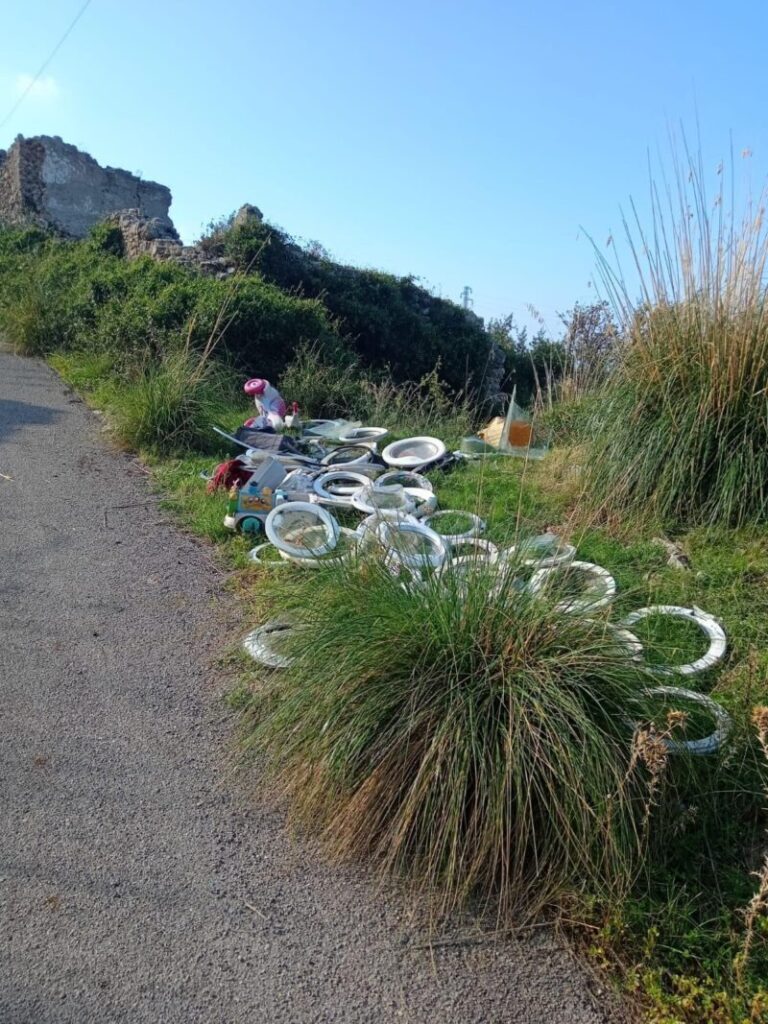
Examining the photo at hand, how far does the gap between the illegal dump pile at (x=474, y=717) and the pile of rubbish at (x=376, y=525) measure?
2 centimetres

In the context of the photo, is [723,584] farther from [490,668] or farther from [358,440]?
[358,440]

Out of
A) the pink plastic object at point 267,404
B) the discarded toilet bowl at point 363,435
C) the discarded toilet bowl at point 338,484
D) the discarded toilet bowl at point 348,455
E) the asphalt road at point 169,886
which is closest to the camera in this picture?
the asphalt road at point 169,886

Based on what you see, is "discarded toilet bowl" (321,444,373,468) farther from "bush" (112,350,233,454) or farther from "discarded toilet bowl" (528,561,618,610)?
"discarded toilet bowl" (528,561,618,610)

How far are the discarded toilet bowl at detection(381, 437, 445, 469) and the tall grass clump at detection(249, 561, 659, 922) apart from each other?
3.74m

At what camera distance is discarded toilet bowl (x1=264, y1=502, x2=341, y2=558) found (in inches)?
195

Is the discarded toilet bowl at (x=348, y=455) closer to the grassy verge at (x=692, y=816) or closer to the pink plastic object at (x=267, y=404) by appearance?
the pink plastic object at (x=267, y=404)

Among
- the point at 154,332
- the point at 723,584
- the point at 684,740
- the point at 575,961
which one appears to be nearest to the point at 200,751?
the point at 575,961

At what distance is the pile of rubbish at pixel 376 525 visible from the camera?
325cm

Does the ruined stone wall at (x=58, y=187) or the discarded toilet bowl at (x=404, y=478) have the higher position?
Answer: the ruined stone wall at (x=58, y=187)

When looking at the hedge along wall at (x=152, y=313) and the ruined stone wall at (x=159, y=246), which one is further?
the ruined stone wall at (x=159, y=246)

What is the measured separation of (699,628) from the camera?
3.91 m

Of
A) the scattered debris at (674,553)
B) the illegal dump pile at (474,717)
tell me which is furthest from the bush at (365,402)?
the illegal dump pile at (474,717)

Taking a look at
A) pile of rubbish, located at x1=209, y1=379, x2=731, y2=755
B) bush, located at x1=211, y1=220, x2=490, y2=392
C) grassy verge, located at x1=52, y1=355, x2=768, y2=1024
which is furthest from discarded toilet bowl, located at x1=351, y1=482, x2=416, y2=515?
bush, located at x1=211, y1=220, x2=490, y2=392

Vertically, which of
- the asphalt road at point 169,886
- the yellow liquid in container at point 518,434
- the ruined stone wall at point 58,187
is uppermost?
the ruined stone wall at point 58,187
